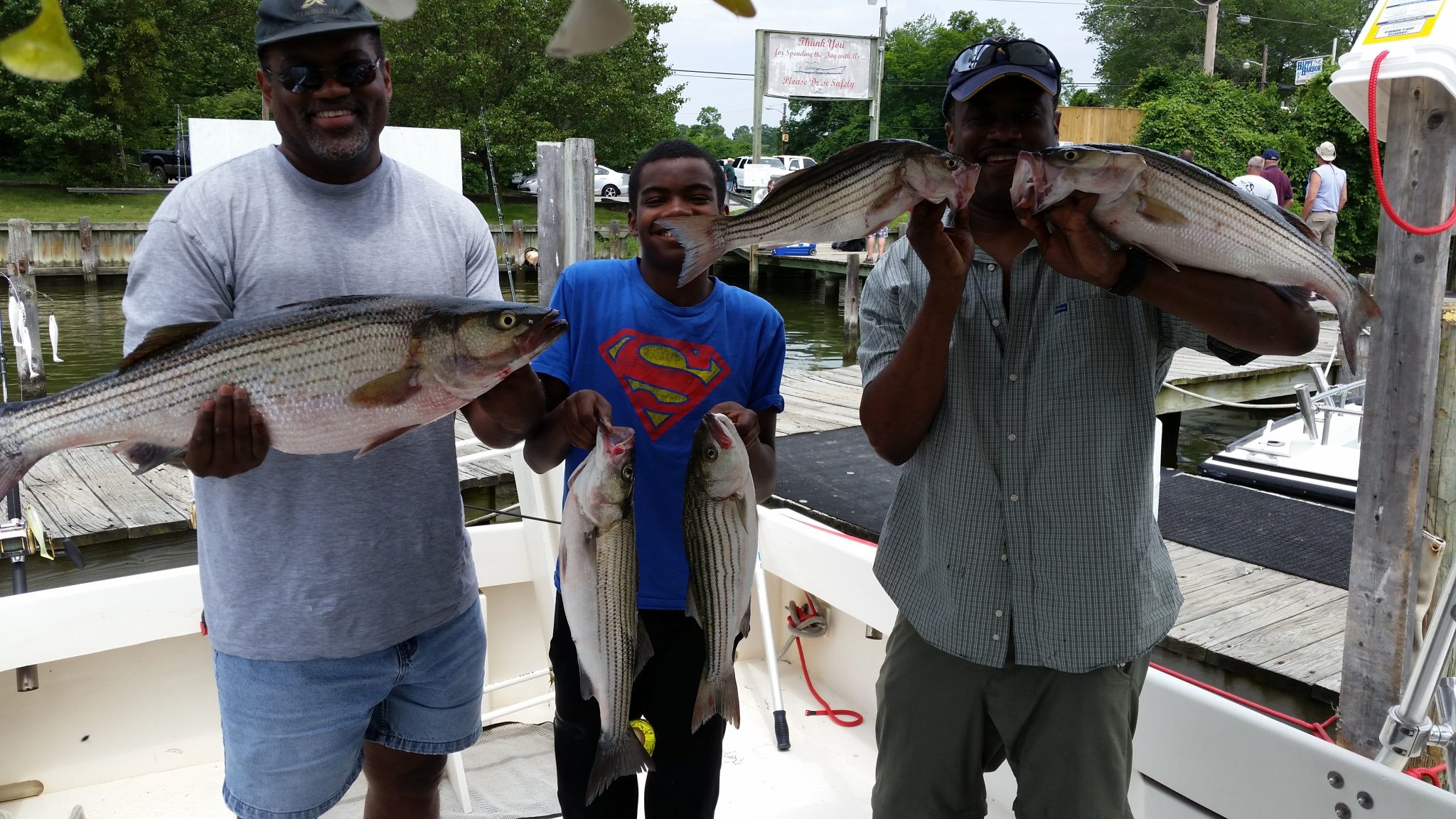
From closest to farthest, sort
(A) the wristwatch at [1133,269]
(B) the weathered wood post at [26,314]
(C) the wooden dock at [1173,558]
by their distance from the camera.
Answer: (A) the wristwatch at [1133,269]
(C) the wooden dock at [1173,558]
(B) the weathered wood post at [26,314]

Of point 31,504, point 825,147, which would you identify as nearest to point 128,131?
point 31,504

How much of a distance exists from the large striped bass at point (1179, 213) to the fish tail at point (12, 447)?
6.95 feet

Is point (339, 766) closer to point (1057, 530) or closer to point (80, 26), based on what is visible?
point (1057, 530)

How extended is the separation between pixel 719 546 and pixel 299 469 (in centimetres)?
106

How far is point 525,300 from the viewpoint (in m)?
21.4

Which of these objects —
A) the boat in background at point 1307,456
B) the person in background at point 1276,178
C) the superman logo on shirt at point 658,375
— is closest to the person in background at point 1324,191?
the person in background at point 1276,178

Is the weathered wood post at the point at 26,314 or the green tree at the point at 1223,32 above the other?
the green tree at the point at 1223,32

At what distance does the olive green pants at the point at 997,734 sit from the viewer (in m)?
2.29

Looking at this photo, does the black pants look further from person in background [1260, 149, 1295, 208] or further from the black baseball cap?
person in background [1260, 149, 1295, 208]

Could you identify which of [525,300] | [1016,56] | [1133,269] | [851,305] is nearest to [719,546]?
[1133,269]

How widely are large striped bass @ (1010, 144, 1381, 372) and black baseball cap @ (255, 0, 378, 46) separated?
1.58 m

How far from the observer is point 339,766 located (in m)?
2.50

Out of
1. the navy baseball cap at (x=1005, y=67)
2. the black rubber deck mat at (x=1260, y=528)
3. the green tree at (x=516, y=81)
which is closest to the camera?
the navy baseball cap at (x=1005, y=67)

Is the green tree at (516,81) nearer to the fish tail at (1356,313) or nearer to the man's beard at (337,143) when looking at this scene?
the man's beard at (337,143)
